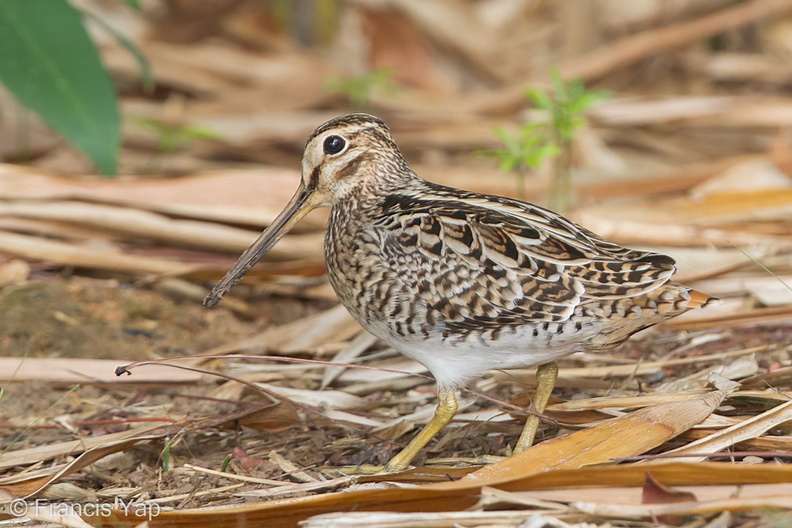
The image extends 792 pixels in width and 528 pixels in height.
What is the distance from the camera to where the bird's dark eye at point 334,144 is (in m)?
3.66

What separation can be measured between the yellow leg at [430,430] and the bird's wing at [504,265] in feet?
1.05

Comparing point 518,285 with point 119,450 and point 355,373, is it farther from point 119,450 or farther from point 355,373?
point 119,450

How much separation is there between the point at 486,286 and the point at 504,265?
0.29ft

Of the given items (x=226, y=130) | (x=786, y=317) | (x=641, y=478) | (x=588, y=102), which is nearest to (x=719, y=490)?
(x=641, y=478)

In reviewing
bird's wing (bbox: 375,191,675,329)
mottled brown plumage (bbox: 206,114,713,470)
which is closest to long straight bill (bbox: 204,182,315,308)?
mottled brown plumage (bbox: 206,114,713,470)

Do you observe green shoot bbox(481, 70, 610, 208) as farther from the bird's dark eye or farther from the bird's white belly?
the bird's white belly

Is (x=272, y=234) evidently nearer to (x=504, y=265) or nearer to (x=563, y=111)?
(x=504, y=265)

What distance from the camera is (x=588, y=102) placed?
4.83m

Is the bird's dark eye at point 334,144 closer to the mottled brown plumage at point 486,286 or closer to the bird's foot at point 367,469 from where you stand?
the mottled brown plumage at point 486,286

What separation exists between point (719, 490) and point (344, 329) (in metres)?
2.13

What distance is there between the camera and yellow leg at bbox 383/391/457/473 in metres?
3.37

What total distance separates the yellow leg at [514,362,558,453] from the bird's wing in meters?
0.46

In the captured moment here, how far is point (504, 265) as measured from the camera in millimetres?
3156

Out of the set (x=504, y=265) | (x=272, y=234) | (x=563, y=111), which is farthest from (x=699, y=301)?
Result: (x=563, y=111)
